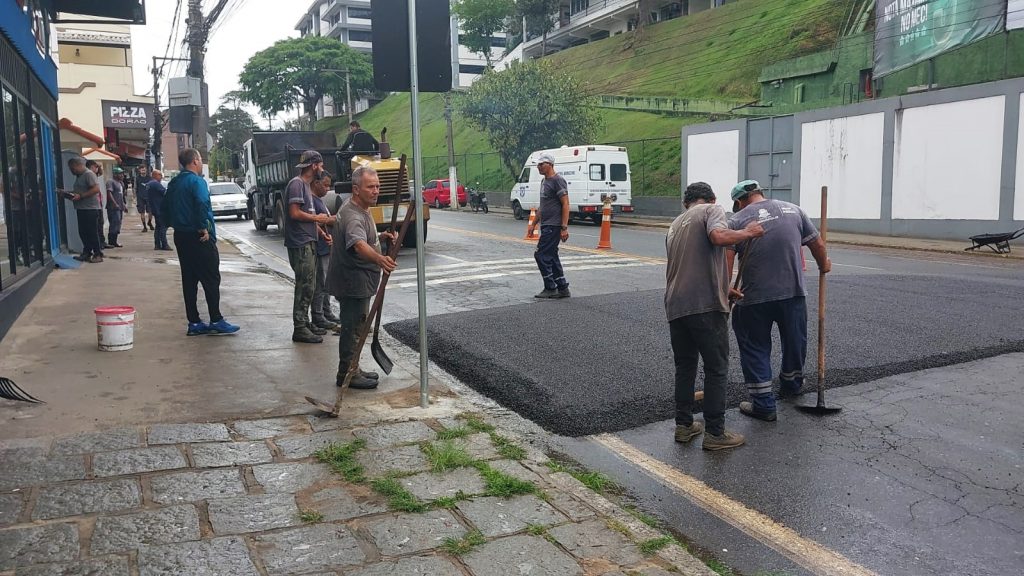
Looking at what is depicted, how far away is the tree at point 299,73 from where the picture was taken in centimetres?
7881

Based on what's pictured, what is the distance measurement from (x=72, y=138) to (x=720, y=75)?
3536cm

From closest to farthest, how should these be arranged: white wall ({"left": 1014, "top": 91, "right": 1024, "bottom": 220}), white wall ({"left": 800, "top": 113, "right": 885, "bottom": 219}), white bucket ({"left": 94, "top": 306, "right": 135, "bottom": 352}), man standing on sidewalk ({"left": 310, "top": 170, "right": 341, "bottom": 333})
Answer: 1. white bucket ({"left": 94, "top": 306, "right": 135, "bottom": 352})
2. man standing on sidewalk ({"left": 310, "top": 170, "right": 341, "bottom": 333})
3. white wall ({"left": 1014, "top": 91, "right": 1024, "bottom": 220})
4. white wall ({"left": 800, "top": 113, "right": 885, "bottom": 219})

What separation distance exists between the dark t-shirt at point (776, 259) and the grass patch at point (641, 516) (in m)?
2.15

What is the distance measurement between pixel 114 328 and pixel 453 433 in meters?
3.93

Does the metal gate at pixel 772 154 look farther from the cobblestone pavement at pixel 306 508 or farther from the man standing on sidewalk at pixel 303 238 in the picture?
the cobblestone pavement at pixel 306 508

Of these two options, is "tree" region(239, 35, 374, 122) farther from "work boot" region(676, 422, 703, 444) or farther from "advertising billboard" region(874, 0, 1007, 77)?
"work boot" region(676, 422, 703, 444)

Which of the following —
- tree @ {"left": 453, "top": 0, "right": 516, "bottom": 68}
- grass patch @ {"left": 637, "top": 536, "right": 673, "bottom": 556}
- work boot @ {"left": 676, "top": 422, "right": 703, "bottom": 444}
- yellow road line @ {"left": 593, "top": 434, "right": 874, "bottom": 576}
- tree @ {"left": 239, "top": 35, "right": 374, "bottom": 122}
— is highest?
tree @ {"left": 453, "top": 0, "right": 516, "bottom": 68}

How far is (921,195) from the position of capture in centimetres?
2091

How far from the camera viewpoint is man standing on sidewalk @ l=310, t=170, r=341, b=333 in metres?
8.41

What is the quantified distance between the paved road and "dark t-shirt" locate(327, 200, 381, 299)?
1282 millimetres

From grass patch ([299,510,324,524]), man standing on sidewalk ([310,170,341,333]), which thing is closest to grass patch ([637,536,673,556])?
grass patch ([299,510,324,524])

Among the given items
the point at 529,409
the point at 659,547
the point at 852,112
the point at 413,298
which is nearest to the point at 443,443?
the point at 529,409

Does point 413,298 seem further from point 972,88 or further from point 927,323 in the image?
point 972,88

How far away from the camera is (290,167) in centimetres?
2039
